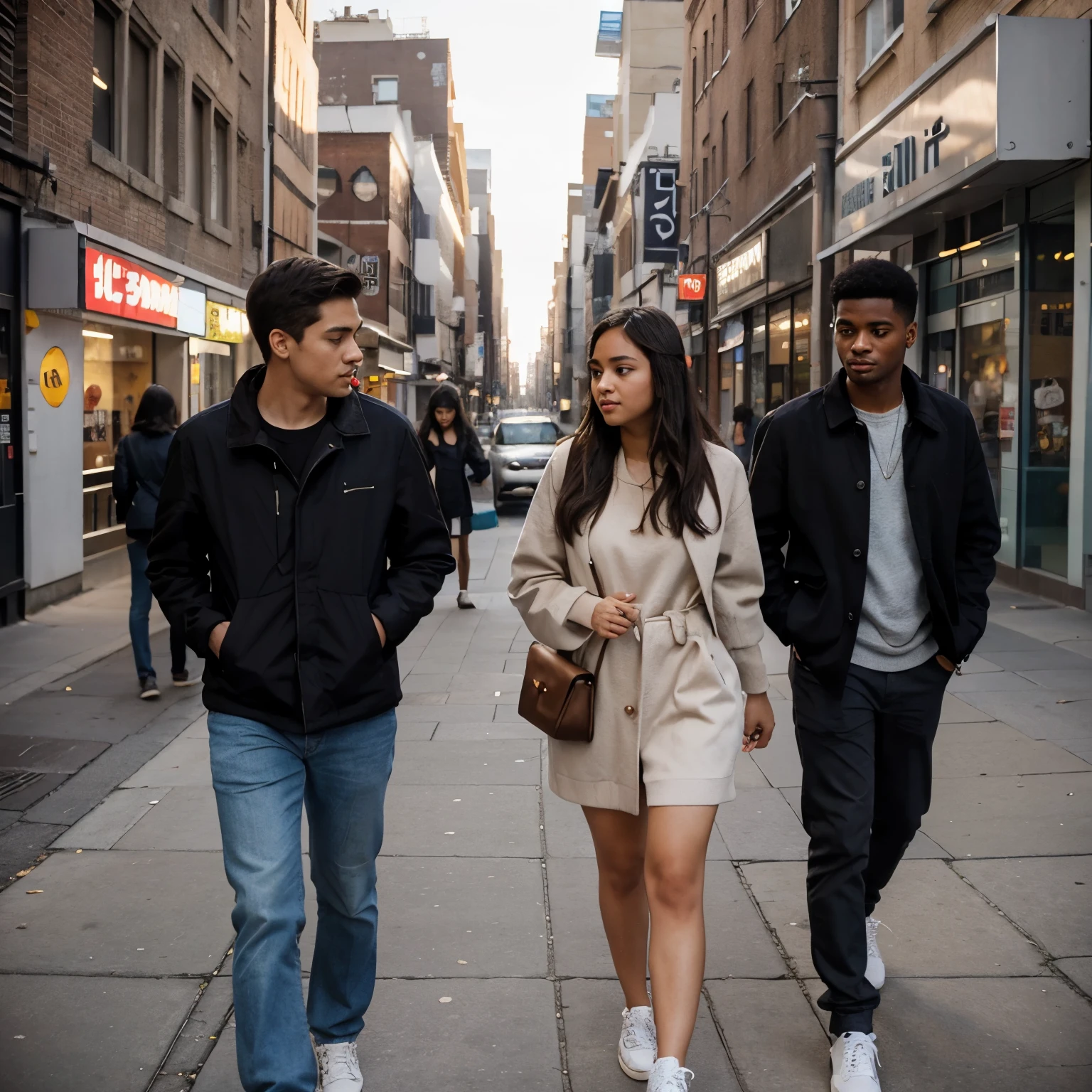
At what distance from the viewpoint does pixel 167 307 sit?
54.0 ft

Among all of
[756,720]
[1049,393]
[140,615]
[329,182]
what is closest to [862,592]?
[756,720]

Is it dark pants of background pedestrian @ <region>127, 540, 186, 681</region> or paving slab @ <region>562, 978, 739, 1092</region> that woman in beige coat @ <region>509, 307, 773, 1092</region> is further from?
dark pants of background pedestrian @ <region>127, 540, 186, 681</region>

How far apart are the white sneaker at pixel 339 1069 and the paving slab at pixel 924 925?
4.69 ft

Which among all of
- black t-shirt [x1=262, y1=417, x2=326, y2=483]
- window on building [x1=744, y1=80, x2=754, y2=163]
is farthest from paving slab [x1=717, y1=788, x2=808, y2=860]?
window on building [x1=744, y1=80, x2=754, y2=163]

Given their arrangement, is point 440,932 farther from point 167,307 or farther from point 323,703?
point 167,307

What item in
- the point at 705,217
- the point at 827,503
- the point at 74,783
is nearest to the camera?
the point at 827,503

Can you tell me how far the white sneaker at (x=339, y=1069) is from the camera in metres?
3.18

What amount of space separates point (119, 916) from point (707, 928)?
1947 millimetres

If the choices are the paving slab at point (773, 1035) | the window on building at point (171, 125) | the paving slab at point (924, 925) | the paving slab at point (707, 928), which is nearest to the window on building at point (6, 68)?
the window on building at point (171, 125)

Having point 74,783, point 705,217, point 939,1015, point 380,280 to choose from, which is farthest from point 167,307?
point 380,280

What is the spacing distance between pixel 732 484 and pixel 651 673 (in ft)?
1.66

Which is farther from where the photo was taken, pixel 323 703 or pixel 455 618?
pixel 455 618

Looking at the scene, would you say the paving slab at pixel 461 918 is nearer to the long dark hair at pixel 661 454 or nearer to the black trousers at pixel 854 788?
the black trousers at pixel 854 788

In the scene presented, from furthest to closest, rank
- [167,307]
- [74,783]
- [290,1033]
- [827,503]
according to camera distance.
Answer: [167,307] → [74,783] → [827,503] → [290,1033]
